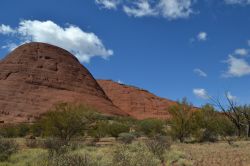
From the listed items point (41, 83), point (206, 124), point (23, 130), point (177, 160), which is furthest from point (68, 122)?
point (41, 83)

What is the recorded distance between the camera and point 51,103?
79562mm

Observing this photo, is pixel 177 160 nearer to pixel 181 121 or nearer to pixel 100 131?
pixel 181 121

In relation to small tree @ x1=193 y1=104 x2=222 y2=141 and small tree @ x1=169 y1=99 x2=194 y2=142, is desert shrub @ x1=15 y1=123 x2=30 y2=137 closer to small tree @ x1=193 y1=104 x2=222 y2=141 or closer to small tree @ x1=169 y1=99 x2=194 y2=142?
small tree @ x1=169 y1=99 x2=194 y2=142

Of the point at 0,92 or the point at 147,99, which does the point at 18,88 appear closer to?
the point at 0,92

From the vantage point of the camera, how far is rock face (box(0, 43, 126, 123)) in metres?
75.0

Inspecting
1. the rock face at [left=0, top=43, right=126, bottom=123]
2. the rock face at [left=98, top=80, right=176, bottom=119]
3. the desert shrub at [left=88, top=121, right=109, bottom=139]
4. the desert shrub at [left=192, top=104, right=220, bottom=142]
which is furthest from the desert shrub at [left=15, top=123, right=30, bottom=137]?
the rock face at [left=98, top=80, right=176, bottom=119]

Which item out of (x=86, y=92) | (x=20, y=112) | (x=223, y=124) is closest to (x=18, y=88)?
(x=20, y=112)

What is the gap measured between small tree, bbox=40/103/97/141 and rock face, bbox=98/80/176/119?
70999 mm

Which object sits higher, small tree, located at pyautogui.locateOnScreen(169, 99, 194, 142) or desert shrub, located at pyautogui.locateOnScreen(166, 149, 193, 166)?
small tree, located at pyautogui.locateOnScreen(169, 99, 194, 142)

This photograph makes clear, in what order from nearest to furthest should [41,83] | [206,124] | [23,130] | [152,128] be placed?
1. [206,124]
2. [152,128]
3. [23,130]
4. [41,83]

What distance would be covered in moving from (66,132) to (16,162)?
14006 millimetres

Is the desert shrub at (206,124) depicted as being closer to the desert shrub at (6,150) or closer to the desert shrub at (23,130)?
the desert shrub at (23,130)

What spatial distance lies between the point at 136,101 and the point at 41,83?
123ft

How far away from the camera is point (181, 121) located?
39.4 meters
